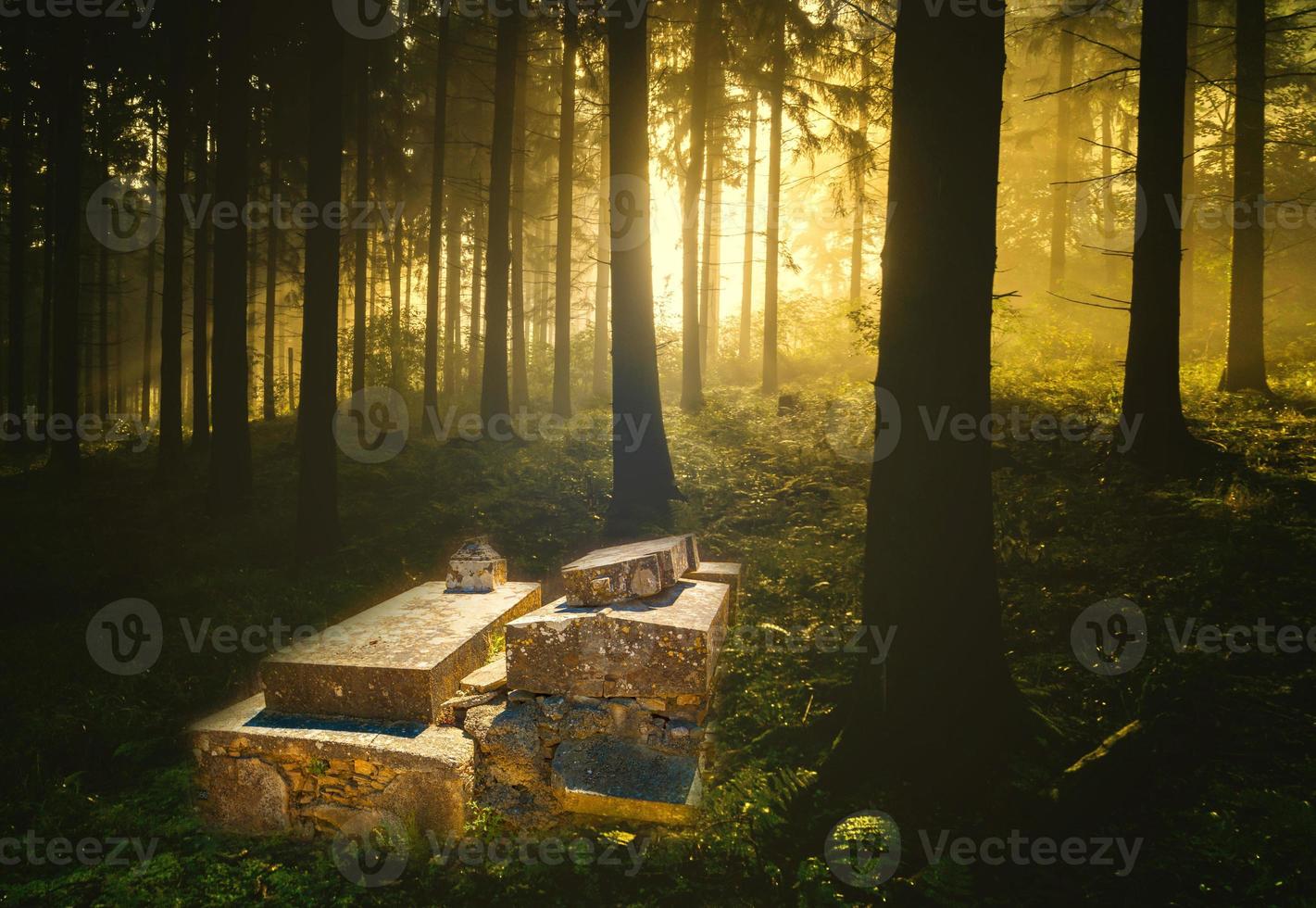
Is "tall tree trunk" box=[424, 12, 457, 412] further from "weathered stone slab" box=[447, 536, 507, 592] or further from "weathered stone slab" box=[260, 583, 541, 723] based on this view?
"weathered stone slab" box=[260, 583, 541, 723]

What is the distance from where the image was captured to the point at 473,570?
700 centimetres

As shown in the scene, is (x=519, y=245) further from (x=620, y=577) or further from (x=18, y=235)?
Result: (x=620, y=577)

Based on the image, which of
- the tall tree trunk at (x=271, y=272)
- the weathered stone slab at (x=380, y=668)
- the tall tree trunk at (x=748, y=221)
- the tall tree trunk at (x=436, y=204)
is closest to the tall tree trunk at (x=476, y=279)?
the tall tree trunk at (x=436, y=204)

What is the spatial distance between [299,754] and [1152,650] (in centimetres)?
602

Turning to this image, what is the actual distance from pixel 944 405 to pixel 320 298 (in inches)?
332

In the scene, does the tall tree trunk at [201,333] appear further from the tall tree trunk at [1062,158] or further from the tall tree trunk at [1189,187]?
the tall tree trunk at [1189,187]

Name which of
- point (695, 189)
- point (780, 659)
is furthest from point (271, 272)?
point (780, 659)

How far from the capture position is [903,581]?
4219 mm

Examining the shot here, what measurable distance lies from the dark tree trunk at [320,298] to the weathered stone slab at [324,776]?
17.1ft

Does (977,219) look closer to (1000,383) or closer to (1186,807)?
(1186,807)

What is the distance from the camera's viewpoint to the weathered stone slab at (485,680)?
188 inches

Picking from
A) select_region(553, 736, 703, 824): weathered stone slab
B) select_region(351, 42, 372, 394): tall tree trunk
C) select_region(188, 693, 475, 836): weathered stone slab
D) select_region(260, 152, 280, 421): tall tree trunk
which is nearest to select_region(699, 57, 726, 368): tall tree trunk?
select_region(351, 42, 372, 394): tall tree trunk

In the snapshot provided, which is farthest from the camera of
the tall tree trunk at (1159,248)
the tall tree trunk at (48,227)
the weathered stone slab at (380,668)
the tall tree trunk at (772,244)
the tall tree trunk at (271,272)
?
the tall tree trunk at (772,244)

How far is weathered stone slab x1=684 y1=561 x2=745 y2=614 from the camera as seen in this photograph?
21.4 feet
